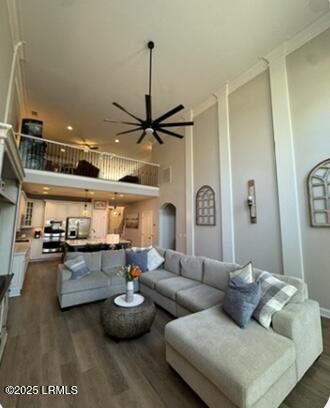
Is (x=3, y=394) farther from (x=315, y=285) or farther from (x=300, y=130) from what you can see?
(x=300, y=130)

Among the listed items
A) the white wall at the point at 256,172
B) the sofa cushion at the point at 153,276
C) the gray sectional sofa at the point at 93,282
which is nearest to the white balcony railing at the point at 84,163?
the gray sectional sofa at the point at 93,282

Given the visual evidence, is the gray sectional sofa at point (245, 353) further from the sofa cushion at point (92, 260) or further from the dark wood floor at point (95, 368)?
the sofa cushion at point (92, 260)

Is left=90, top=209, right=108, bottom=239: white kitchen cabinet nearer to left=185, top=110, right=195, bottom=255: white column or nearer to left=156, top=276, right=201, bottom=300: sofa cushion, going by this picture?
left=185, top=110, right=195, bottom=255: white column

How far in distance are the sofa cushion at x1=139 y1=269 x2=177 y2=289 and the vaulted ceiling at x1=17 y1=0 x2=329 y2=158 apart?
4717 millimetres

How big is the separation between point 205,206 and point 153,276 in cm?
264

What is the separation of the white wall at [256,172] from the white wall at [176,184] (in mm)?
2018

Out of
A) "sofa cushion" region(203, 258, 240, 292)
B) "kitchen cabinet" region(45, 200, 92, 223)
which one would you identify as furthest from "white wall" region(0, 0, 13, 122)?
"kitchen cabinet" region(45, 200, 92, 223)

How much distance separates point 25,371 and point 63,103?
654cm

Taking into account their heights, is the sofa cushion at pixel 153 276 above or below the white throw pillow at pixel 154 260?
below

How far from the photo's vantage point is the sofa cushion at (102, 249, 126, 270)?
429 centimetres

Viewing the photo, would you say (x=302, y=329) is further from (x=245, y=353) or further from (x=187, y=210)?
(x=187, y=210)

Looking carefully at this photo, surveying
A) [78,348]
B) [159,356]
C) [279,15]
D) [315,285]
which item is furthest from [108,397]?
[279,15]

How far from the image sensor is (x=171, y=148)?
7.26 meters

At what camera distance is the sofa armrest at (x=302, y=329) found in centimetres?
178
